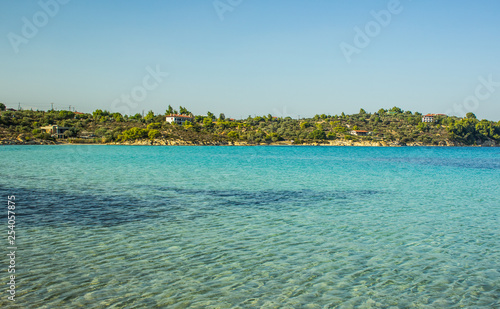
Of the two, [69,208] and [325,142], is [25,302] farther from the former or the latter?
[325,142]

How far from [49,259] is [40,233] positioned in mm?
2268

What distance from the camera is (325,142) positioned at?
13938cm

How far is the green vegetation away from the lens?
11012 cm

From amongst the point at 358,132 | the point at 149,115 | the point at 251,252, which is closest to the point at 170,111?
the point at 149,115

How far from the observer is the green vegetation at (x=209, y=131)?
110m

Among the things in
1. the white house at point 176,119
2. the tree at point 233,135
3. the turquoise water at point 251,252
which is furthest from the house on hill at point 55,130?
the turquoise water at point 251,252

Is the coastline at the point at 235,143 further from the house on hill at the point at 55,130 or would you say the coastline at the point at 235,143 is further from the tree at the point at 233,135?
the house on hill at the point at 55,130

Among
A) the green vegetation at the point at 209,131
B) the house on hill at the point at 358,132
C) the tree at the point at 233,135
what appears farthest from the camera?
the house on hill at the point at 358,132

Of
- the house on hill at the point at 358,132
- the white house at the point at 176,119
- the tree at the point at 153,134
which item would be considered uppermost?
the white house at the point at 176,119

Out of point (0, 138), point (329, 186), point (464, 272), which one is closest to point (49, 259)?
point (464, 272)

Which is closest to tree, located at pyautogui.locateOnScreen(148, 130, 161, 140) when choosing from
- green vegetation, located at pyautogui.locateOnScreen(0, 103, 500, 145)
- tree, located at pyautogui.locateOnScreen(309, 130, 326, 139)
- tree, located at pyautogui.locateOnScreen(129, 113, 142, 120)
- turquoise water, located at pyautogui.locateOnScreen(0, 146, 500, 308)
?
green vegetation, located at pyautogui.locateOnScreen(0, 103, 500, 145)

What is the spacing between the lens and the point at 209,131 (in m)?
140

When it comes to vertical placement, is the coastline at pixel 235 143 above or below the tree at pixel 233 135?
below

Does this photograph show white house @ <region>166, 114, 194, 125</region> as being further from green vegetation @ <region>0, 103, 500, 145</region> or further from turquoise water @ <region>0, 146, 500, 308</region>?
turquoise water @ <region>0, 146, 500, 308</region>
